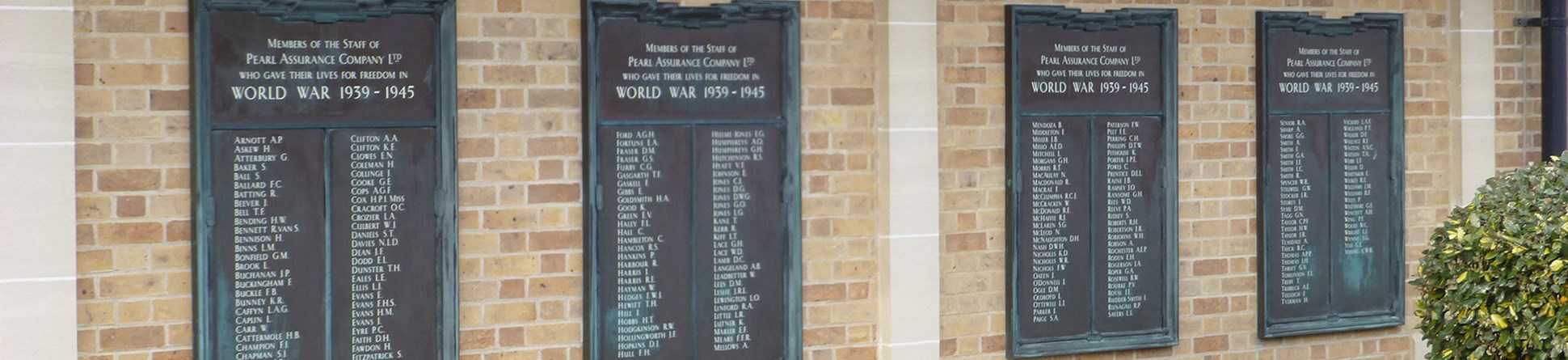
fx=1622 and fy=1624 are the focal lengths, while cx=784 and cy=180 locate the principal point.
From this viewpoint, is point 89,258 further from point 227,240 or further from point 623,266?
point 623,266

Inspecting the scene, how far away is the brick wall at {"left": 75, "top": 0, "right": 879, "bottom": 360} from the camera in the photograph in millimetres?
5023

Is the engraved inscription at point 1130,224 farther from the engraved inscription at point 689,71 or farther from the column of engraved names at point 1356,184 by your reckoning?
the engraved inscription at point 689,71

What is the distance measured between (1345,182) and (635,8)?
3.16 m

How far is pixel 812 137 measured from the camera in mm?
5973

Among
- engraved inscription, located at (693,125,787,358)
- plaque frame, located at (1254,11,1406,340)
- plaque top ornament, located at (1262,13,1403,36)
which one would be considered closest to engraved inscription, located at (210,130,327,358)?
engraved inscription, located at (693,125,787,358)

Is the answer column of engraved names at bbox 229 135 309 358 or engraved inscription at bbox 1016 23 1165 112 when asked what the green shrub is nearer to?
engraved inscription at bbox 1016 23 1165 112

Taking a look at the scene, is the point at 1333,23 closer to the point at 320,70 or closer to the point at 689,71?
the point at 689,71

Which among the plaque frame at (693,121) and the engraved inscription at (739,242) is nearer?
the plaque frame at (693,121)

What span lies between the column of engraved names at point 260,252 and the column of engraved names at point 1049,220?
8.99 feet

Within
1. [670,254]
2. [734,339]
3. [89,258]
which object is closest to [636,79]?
[670,254]

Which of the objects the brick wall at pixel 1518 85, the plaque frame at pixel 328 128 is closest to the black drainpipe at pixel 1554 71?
the brick wall at pixel 1518 85

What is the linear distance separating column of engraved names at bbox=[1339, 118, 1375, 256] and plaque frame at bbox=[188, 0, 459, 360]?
3.72 meters

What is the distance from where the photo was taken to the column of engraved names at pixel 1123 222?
20.9ft

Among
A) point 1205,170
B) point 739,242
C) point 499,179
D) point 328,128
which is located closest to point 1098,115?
point 1205,170
